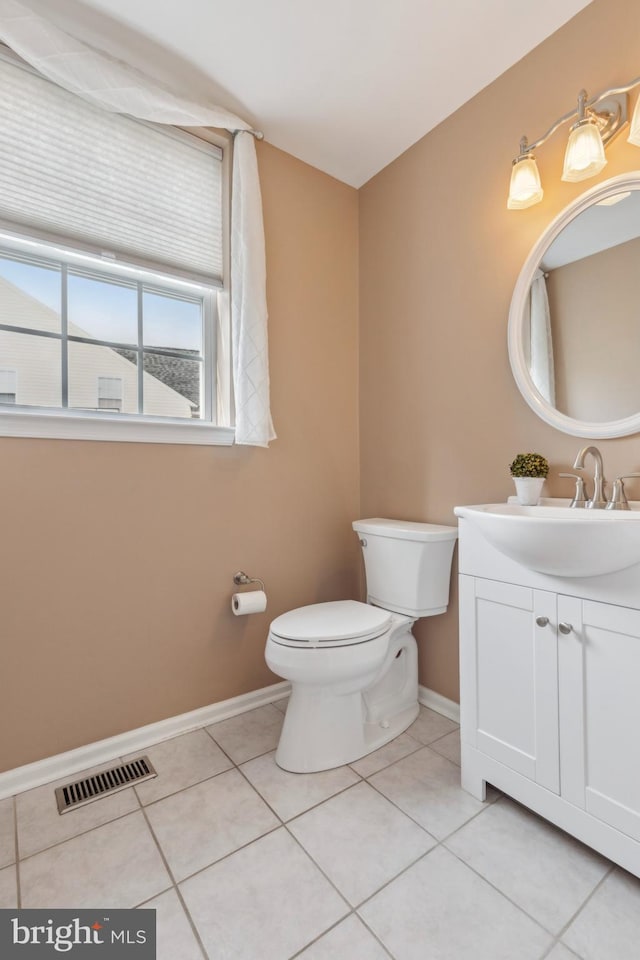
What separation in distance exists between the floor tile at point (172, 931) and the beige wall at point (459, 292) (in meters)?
1.20

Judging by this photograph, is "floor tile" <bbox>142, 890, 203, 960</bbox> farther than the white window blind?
No

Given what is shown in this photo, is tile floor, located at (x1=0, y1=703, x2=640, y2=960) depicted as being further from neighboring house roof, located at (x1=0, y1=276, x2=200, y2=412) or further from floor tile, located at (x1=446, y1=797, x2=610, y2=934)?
neighboring house roof, located at (x1=0, y1=276, x2=200, y2=412)

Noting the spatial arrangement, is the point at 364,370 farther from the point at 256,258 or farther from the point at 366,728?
the point at 366,728

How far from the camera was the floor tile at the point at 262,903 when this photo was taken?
0.98 metres

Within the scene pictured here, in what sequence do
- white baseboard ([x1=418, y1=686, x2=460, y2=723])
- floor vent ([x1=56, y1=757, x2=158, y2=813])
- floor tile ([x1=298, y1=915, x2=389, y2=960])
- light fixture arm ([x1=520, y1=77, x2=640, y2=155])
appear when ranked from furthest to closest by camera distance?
white baseboard ([x1=418, y1=686, x2=460, y2=723]) < floor vent ([x1=56, y1=757, x2=158, y2=813]) < light fixture arm ([x1=520, y1=77, x2=640, y2=155]) < floor tile ([x1=298, y1=915, x2=389, y2=960])

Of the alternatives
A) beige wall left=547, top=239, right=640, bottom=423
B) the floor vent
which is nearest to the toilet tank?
beige wall left=547, top=239, right=640, bottom=423

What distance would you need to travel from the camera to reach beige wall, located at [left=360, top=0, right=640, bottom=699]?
4.88ft

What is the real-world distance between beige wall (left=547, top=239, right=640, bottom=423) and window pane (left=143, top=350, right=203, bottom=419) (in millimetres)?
1339

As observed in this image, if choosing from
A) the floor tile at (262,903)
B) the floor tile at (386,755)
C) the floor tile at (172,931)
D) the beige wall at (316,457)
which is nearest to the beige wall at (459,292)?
the beige wall at (316,457)

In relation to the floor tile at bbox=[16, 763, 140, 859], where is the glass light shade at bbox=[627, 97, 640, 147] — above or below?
above

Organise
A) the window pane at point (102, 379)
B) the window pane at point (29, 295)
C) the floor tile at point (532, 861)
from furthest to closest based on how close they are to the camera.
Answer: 1. the window pane at point (102, 379)
2. the window pane at point (29, 295)
3. the floor tile at point (532, 861)

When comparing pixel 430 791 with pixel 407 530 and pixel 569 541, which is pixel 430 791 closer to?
pixel 407 530

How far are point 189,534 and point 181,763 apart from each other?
0.79 meters

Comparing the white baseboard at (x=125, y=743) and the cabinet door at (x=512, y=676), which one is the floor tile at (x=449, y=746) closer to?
the cabinet door at (x=512, y=676)
